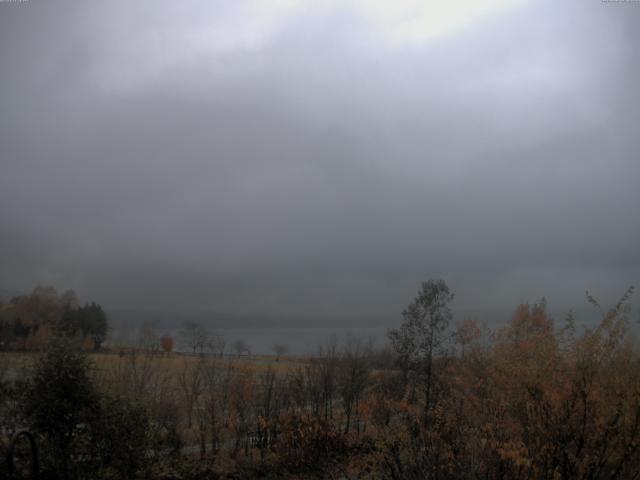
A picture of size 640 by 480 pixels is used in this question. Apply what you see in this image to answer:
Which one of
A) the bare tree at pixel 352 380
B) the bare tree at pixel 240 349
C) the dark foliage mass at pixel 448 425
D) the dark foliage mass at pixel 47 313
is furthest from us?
the dark foliage mass at pixel 47 313

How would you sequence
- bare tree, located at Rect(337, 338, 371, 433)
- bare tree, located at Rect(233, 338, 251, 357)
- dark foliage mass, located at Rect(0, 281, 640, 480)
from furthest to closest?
1. bare tree, located at Rect(233, 338, 251, 357)
2. bare tree, located at Rect(337, 338, 371, 433)
3. dark foliage mass, located at Rect(0, 281, 640, 480)

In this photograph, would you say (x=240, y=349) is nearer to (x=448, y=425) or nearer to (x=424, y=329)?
(x=424, y=329)

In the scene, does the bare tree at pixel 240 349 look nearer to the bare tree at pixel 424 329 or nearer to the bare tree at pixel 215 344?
the bare tree at pixel 215 344

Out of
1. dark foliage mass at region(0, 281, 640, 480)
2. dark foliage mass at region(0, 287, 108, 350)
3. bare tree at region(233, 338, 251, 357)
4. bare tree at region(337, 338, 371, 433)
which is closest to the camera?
dark foliage mass at region(0, 281, 640, 480)

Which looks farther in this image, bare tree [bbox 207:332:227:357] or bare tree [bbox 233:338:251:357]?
bare tree [bbox 233:338:251:357]

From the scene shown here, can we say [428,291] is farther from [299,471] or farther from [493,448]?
[493,448]

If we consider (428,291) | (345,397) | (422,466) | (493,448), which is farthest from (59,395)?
(428,291)

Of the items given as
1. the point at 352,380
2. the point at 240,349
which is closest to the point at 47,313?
the point at 240,349

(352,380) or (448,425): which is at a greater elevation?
(448,425)

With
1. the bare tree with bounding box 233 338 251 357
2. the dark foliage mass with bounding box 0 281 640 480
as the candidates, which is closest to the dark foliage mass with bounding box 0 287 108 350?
the bare tree with bounding box 233 338 251 357

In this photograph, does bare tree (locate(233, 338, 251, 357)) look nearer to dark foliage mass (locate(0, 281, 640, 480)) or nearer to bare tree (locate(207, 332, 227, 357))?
A: bare tree (locate(207, 332, 227, 357))

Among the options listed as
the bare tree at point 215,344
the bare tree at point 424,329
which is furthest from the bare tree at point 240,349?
the bare tree at point 424,329

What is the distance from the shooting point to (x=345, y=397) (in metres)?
28.3

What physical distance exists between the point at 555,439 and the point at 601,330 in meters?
3.01
